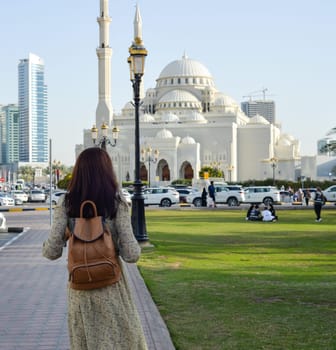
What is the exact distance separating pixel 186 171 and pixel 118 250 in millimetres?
85772

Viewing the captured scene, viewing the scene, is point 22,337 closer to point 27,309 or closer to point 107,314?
point 27,309

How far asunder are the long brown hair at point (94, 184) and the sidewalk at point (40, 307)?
2.36m

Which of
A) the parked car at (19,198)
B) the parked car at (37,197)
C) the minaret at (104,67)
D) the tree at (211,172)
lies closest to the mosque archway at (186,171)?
the tree at (211,172)

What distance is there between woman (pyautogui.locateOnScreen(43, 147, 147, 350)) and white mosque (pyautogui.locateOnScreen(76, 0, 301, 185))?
73.5 meters

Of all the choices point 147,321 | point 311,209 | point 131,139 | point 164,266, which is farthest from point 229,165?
point 147,321

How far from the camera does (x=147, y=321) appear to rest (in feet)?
24.1

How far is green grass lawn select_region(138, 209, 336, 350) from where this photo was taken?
6.79 metres

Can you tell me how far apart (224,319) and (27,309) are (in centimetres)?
231

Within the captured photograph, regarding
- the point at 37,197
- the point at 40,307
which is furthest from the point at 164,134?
the point at 40,307

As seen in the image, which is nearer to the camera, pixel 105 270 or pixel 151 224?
pixel 105 270

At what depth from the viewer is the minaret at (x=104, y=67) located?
73.1m

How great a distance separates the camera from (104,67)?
76.8 meters

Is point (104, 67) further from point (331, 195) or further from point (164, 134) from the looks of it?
point (331, 195)

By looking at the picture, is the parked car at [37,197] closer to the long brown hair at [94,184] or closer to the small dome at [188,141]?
the small dome at [188,141]
